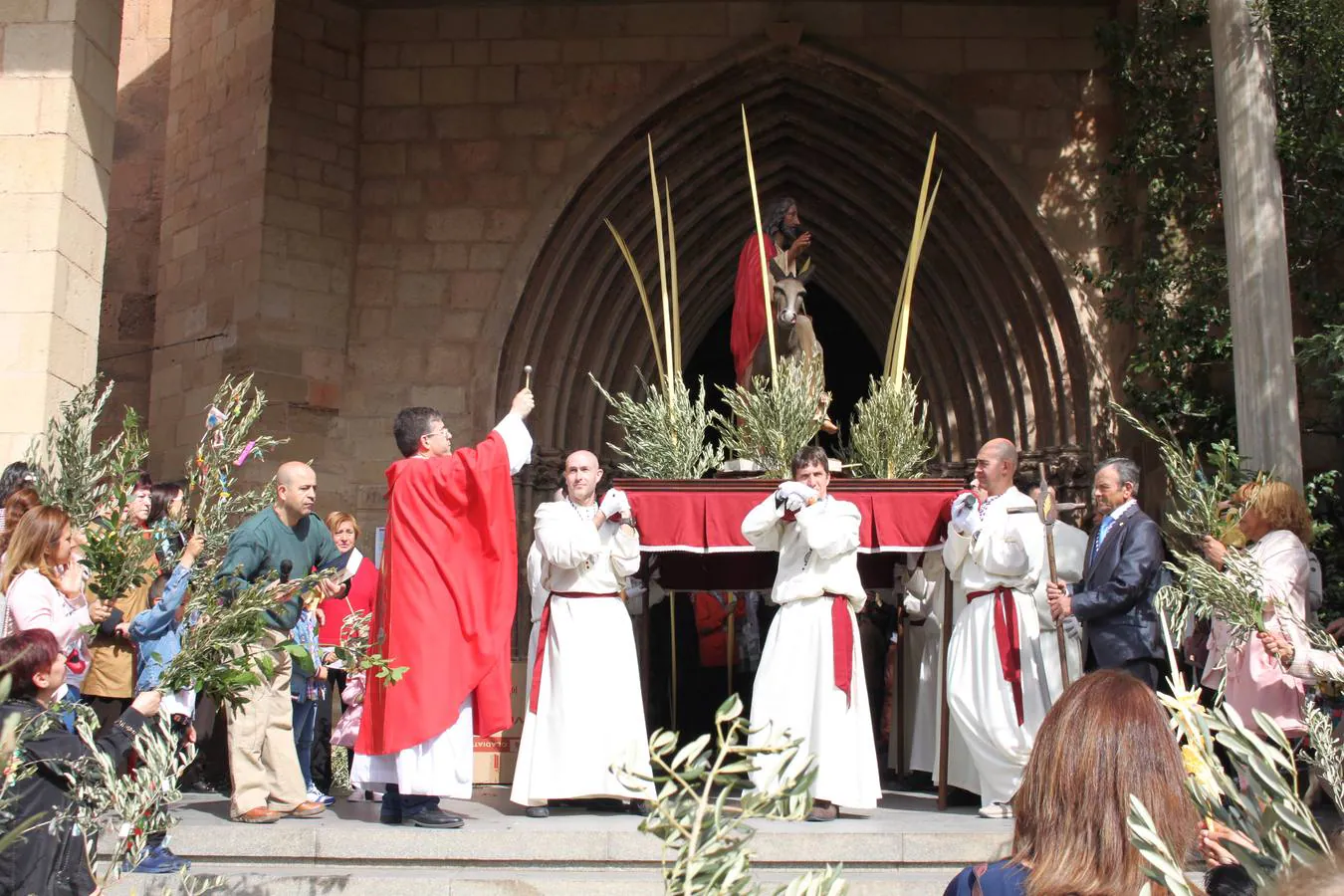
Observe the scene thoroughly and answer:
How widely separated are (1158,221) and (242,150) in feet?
23.0

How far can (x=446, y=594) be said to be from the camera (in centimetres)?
557

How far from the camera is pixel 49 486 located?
537 cm

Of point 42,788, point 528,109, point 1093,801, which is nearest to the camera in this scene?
point 1093,801

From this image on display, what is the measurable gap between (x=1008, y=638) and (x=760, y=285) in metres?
2.65

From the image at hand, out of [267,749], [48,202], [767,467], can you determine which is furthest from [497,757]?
[48,202]

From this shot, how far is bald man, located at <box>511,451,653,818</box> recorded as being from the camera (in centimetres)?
582

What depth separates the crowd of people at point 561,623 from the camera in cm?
528

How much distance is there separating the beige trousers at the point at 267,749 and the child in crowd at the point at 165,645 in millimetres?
209

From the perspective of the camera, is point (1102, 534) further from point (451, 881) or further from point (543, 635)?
point (451, 881)

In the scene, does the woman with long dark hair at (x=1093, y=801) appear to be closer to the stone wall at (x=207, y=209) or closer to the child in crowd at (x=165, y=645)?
the child in crowd at (x=165, y=645)

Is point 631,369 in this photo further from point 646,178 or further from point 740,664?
A: point 740,664

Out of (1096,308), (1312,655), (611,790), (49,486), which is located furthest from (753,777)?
(1096,308)

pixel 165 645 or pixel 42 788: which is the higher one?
pixel 165 645

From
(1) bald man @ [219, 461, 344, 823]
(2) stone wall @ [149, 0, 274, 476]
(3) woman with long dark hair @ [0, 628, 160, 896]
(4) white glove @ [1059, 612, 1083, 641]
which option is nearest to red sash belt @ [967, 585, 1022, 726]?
(4) white glove @ [1059, 612, 1083, 641]
